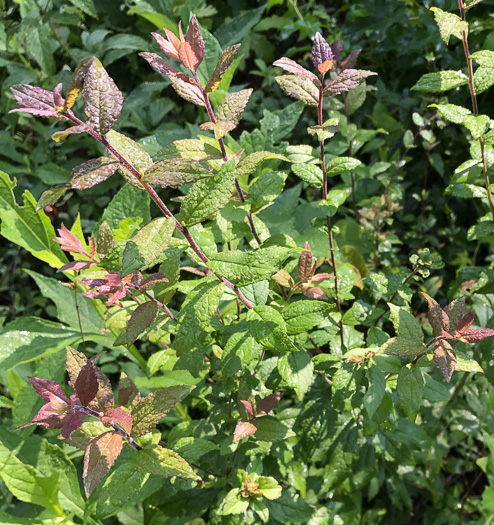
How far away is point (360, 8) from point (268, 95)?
580 mm

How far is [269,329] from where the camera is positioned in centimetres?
77

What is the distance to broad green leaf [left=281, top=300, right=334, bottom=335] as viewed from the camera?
840 mm

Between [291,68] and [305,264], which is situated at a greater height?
[291,68]

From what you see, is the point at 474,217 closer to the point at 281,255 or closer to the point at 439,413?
the point at 439,413

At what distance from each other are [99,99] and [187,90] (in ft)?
0.58

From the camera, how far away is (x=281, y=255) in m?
0.75

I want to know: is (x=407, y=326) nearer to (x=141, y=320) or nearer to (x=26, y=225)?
(x=141, y=320)

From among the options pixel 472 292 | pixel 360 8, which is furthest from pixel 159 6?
pixel 472 292

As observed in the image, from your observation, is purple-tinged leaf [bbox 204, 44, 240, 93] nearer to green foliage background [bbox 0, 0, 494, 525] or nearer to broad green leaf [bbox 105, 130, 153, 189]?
broad green leaf [bbox 105, 130, 153, 189]

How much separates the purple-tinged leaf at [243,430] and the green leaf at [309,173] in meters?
0.50

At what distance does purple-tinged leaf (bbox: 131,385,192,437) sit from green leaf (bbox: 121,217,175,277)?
264mm

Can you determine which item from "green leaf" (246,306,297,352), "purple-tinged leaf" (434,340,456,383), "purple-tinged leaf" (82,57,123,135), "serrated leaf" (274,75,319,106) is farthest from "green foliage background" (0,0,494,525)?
"purple-tinged leaf" (82,57,123,135)

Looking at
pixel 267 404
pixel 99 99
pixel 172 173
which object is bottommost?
pixel 267 404

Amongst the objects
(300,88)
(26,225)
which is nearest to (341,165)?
(300,88)
